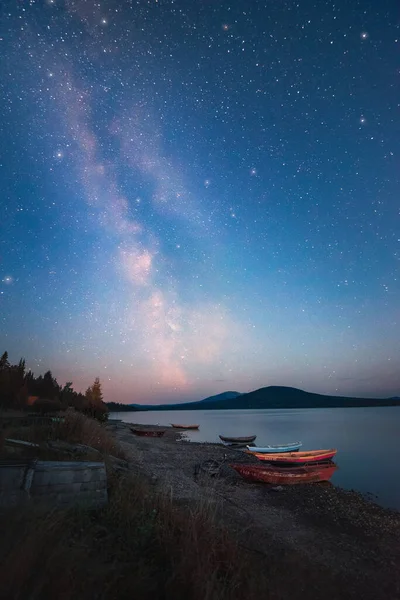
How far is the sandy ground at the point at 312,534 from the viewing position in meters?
7.32

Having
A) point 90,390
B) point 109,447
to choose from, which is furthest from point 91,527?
point 90,390

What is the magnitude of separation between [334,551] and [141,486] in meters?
6.67

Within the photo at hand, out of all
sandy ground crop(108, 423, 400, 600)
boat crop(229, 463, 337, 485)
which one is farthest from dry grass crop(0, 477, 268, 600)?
boat crop(229, 463, 337, 485)

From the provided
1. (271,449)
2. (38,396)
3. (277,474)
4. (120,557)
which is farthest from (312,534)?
(38,396)

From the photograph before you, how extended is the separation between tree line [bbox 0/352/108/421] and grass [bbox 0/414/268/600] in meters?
26.3

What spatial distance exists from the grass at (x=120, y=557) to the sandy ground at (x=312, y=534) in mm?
1529

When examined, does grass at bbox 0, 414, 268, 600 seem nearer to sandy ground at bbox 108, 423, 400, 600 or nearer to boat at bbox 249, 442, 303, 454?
sandy ground at bbox 108, 423, 400, 600

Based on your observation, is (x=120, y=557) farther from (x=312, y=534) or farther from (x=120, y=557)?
(x=312, y=534)

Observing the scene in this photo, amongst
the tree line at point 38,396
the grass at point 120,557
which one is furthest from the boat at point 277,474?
the tree line at point 38,396

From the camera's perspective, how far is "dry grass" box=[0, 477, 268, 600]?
3.79 meters

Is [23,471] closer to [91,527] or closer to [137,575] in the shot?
[91,527]

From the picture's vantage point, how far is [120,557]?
511cm

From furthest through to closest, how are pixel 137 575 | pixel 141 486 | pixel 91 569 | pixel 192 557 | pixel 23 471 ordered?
pixel 141 486 < pixel 23 471 < pixel 192 557 < pixel 137 575 < pixel 91 569

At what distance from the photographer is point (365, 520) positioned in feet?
45.3
